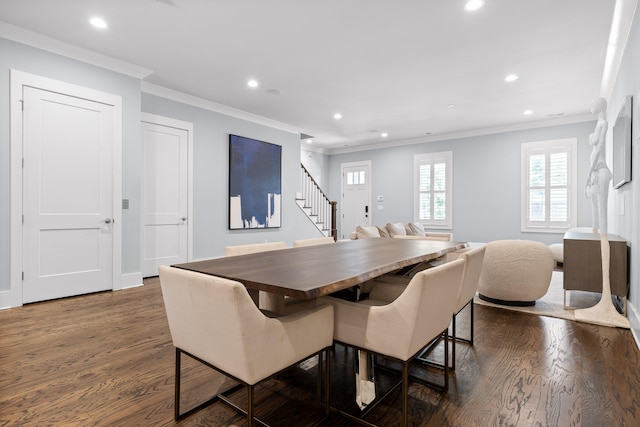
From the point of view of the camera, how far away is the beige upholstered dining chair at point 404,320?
1.33 metres

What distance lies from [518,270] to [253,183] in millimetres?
4464

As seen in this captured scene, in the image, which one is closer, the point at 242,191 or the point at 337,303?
the point at 337,303

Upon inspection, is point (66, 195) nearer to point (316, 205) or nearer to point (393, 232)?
point (393, 232)

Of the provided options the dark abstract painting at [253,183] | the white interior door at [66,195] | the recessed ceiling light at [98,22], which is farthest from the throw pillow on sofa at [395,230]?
the recessed ceiling light at [98,22]

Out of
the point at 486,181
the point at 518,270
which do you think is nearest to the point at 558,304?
the point at 518,270

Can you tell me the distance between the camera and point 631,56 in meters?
2.96

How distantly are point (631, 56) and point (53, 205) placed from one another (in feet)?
19.2

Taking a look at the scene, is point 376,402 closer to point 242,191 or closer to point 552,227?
point 242,191

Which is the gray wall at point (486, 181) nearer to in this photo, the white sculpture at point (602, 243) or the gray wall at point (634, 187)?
the gray wall at point (634, 187)

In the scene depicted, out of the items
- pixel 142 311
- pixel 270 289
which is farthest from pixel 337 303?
pixel 142 311

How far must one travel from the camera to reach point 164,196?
4.94 m

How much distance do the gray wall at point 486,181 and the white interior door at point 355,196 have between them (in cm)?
75

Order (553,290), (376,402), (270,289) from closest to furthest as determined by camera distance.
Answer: (270,289), (376,402), (553,290)

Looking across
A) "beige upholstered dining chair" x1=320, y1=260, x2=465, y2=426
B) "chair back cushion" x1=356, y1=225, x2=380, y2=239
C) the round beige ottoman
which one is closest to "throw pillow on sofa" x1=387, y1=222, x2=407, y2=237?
"chair back cushion" x1=356, y1=225, x2=380, y2=239
